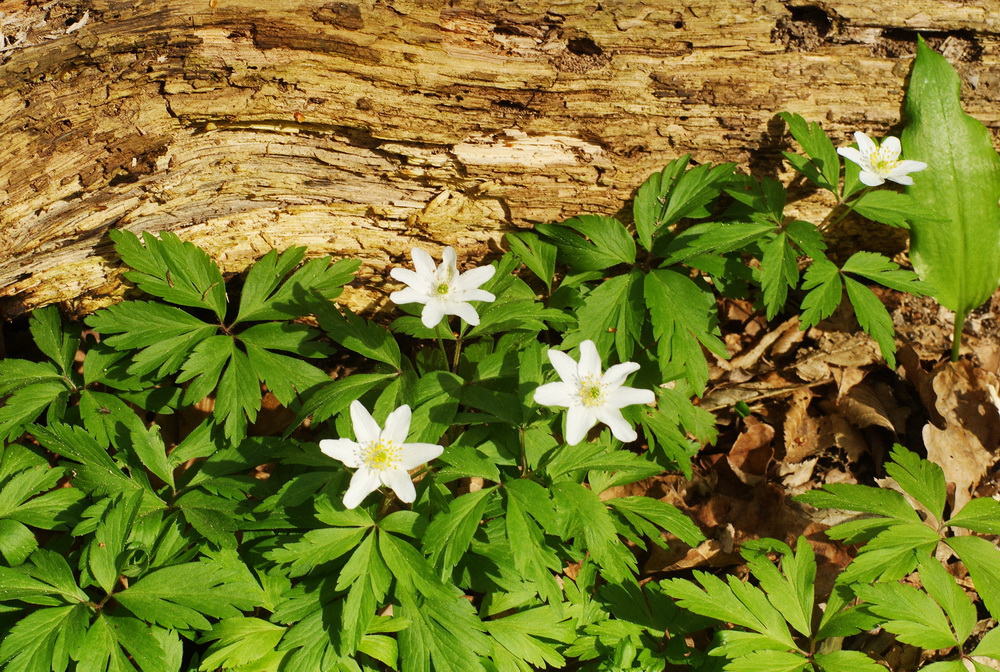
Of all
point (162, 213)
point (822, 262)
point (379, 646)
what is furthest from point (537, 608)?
point (162, 213)

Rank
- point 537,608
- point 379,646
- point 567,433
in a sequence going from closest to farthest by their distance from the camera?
1. point 567,433
2. point 379,646
3. point 537,608

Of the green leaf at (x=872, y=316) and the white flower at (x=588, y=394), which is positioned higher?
the green leaf at (x=872, y=316)

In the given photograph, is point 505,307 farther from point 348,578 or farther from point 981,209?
point 981,209

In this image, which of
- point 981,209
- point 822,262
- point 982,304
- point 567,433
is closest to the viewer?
point 567,433

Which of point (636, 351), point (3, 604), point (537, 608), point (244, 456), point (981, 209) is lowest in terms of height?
point (3, 604)

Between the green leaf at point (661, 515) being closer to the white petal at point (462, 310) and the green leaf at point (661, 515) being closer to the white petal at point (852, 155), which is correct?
the white petal at point (462, 310)

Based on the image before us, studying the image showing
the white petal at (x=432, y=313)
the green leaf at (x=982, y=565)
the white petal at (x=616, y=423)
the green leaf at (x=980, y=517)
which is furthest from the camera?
the green leaf at (x=980, y=517)

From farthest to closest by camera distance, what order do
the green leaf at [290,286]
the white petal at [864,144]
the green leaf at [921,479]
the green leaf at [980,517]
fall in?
1. the white petal at [864,144]
2. the green leaf at [290,286]
3. the green leaf at [921,479]
4. the green leaf at [980,517]

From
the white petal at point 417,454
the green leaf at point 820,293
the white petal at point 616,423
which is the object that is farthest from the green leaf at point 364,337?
the green leaf at point 820,293
